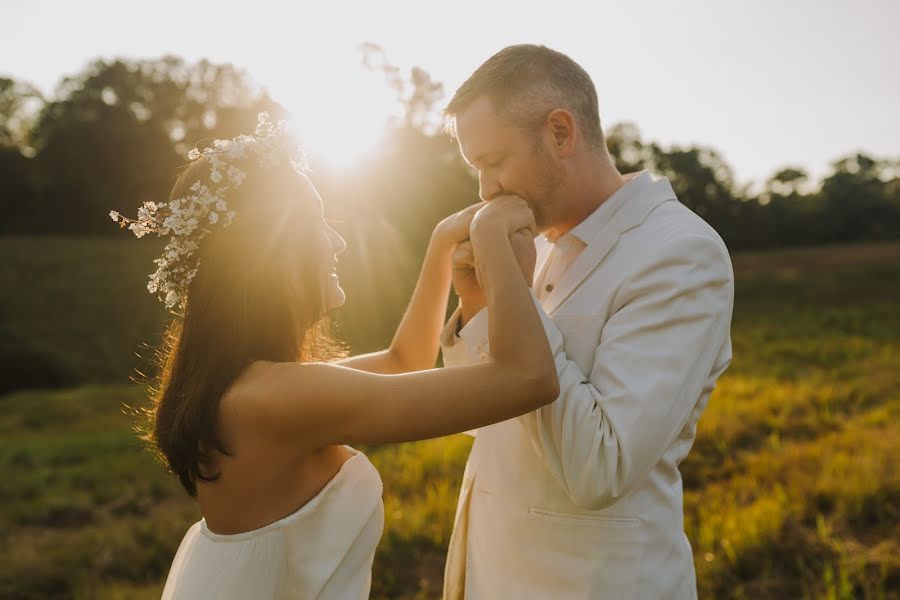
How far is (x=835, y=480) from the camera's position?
18.3 feet

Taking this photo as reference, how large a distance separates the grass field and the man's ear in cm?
321

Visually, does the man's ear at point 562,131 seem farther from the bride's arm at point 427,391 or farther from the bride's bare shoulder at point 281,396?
the bride's bare shoulder at point 281,396

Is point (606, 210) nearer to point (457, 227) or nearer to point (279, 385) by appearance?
point (457, 227)

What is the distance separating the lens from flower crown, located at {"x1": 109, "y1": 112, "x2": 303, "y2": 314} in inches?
91.6

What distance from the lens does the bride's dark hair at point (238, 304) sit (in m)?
2.21

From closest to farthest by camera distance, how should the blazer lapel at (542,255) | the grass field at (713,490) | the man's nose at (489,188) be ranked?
the man's nose at (489,188), the blazer lapel at (542,255), the grass field at (713,490)

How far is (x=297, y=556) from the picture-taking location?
7.54ft

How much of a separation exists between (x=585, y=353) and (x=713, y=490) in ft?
14.4

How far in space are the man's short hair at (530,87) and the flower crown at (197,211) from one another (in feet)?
2.41

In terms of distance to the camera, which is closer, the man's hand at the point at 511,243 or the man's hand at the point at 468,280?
the man's hand at the point at 511,243

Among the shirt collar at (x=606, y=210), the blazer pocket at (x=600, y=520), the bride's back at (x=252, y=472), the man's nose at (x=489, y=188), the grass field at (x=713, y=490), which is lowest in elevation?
the grass field at (x=713, y=490)

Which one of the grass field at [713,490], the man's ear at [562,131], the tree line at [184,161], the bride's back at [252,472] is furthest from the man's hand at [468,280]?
the tree line at [184,161]

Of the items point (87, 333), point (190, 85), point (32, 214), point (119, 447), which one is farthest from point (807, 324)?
point (190, 85)

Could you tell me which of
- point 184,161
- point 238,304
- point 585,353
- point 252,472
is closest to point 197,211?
point 238,304
